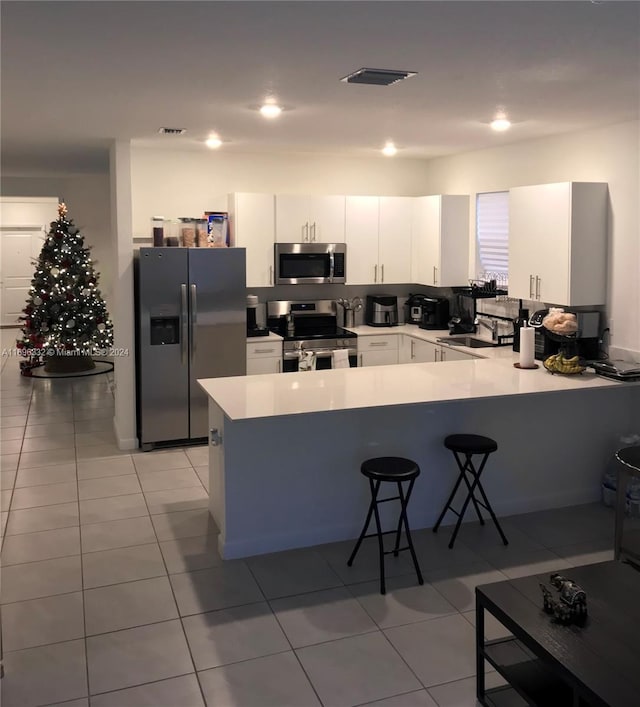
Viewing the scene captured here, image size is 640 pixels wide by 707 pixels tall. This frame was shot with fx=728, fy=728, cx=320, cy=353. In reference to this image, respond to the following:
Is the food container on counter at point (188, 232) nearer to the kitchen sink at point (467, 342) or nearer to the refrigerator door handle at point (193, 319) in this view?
the refrigerator door handle at point (193, 319)

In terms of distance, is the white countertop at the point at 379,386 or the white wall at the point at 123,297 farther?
the white wall at the point at 123,297

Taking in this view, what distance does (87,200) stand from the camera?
11.2 meters

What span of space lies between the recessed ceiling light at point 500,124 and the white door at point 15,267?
10.3 metres

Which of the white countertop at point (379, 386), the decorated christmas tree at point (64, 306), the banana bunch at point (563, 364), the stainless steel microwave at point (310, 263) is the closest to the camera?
the white countertop at point (379, 386)

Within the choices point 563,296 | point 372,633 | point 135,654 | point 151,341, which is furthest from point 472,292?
point 135,654

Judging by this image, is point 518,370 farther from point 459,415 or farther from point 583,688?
point 583,688

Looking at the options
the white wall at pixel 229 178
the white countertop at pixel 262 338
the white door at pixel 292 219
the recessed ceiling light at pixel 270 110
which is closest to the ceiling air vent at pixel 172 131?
the recessed ceiling light at pixel 270 110

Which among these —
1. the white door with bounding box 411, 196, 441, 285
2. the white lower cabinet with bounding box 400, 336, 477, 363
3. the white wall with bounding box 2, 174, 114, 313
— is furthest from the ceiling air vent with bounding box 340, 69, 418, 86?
the white wall with bounding box 2, 174, 114, 313

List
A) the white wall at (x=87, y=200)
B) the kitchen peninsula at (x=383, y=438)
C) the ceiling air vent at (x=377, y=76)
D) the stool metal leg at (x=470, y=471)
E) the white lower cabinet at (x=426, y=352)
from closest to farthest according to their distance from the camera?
1. the ceiling air vent at (x=377, y=76)
2. the kitchen peninsula at (x=383, y=438)
3. the stool metal leg at (x=470, y=471)
4. the white lower cabinet at (x=426, y=352)
5. the white wall at (x=87, y=200)

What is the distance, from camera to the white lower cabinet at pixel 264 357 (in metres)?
6.45

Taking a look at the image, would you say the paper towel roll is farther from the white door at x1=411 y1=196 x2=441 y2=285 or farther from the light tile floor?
the white door at x1=411 y1=196 x2=441 y2=285

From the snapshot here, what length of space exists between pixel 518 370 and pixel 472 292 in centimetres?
191

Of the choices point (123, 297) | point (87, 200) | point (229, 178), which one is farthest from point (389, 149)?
point (87, 200)

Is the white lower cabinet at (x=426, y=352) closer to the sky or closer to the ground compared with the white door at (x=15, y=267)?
closer to the ground
